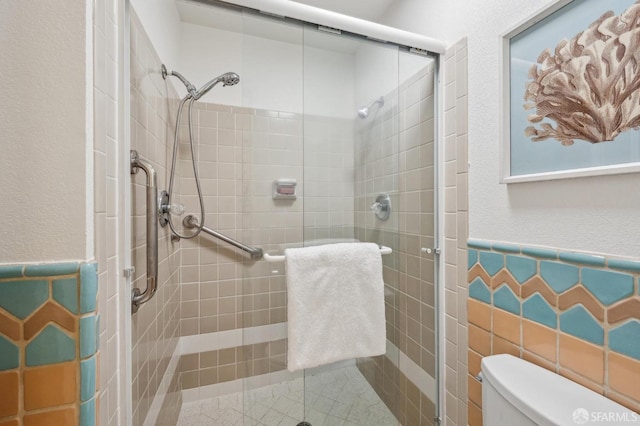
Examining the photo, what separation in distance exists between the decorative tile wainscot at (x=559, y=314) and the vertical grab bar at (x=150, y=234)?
1.23m

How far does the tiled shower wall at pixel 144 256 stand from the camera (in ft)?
2.91

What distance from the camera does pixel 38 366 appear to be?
1.70ft

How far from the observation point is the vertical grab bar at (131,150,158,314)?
866 millimetres

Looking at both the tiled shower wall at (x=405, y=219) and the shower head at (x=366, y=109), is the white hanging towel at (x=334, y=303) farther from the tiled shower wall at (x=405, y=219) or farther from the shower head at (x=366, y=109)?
the shower head at (x=366, y=109)

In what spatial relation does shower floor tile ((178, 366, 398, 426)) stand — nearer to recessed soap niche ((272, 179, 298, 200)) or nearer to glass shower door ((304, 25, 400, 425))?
glass shower door ((304, 25, 400, 425))

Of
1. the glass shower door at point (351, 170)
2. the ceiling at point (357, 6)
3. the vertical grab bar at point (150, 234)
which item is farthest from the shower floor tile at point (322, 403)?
the ceiling at point (357, 6)

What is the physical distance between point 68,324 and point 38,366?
0.09 m

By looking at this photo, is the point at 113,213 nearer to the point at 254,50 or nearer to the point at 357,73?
the point at 254,50

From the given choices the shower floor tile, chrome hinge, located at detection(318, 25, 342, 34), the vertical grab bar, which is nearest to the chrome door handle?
the shower floor tile

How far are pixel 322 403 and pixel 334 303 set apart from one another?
419 mm

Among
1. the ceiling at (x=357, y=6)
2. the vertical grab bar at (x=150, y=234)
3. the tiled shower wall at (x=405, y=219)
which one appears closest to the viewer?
the vertical grab bar at (x=150, y=234)

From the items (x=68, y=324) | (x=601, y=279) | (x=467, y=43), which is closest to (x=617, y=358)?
(x=601, y=279)

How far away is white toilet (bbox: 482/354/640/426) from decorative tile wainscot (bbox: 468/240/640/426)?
0.04m

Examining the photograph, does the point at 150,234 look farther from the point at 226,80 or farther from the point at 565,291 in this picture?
the point at 565,291
